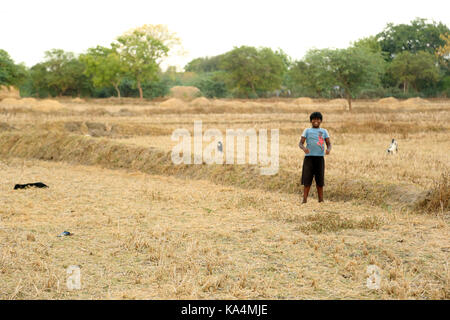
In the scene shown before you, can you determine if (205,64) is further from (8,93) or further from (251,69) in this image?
(8,93)

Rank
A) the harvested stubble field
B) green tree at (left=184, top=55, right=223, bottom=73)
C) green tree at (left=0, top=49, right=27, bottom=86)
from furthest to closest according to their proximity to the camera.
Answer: green tree at (left=184, top=55, right=223, bottom=73) < green tree at (left=0, top=49, right=27, bottom=86) < the harvested stubble field

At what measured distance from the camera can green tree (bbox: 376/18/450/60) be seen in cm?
6900

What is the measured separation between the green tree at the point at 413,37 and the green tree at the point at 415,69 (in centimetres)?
1037

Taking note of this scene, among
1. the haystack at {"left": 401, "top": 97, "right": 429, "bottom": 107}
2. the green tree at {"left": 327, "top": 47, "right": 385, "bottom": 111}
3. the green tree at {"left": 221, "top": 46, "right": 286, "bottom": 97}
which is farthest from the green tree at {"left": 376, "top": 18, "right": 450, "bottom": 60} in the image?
the green tree at {"left": 327, "top": 47, "right": 385, "bottom": 111}

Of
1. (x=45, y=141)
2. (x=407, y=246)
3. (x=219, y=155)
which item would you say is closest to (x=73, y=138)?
(x=45, y=141)

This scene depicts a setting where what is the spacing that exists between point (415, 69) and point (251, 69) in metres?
19.4

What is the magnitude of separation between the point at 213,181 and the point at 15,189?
4.10 meters

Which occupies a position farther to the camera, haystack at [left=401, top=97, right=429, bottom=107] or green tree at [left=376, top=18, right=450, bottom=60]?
green tree at [left=376, top=18, right=450, bottom=60]

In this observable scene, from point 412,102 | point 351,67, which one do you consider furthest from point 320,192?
point 412,102

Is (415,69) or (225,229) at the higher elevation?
(415,69)

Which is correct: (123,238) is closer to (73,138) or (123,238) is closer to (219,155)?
(219,155)

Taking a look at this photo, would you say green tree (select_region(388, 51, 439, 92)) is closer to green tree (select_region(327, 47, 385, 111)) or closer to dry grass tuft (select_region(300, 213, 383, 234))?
green tree (select_region(327, 47, 385, 111))

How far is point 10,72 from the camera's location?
51.5 m

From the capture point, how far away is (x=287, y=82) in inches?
2837
